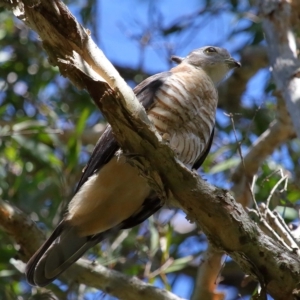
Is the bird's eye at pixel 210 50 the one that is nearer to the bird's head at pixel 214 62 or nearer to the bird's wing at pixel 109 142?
the bird's head at pixel 214 62

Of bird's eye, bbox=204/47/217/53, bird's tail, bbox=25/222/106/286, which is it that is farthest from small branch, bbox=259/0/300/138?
bird's tail, bbox=25/222/106/286

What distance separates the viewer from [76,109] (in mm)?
6242

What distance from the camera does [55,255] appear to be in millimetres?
3742

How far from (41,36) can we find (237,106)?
370cm

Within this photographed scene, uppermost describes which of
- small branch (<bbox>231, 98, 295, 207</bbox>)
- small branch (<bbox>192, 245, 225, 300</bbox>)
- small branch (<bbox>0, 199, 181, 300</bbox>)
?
small branch (<bbox>0, 199, 181, 300</bbox>)

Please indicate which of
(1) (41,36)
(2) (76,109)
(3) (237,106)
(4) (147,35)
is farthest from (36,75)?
(1) (41,36)

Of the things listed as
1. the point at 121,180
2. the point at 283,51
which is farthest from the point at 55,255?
the point at 283,51

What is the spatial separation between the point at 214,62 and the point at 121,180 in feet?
4.52

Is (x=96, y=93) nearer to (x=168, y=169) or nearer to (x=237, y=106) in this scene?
(x=168, y=169)

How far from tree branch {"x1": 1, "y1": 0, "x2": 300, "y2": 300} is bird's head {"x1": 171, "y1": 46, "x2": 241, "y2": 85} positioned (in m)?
1.87

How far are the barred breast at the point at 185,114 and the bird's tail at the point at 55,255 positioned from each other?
0.79 metres

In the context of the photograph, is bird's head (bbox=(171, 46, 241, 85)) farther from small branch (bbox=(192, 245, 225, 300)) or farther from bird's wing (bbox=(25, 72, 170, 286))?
small branch (bbox=(192, 245, 225, 300))

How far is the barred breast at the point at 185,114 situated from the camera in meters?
3.74

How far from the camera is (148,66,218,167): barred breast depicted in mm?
3744
